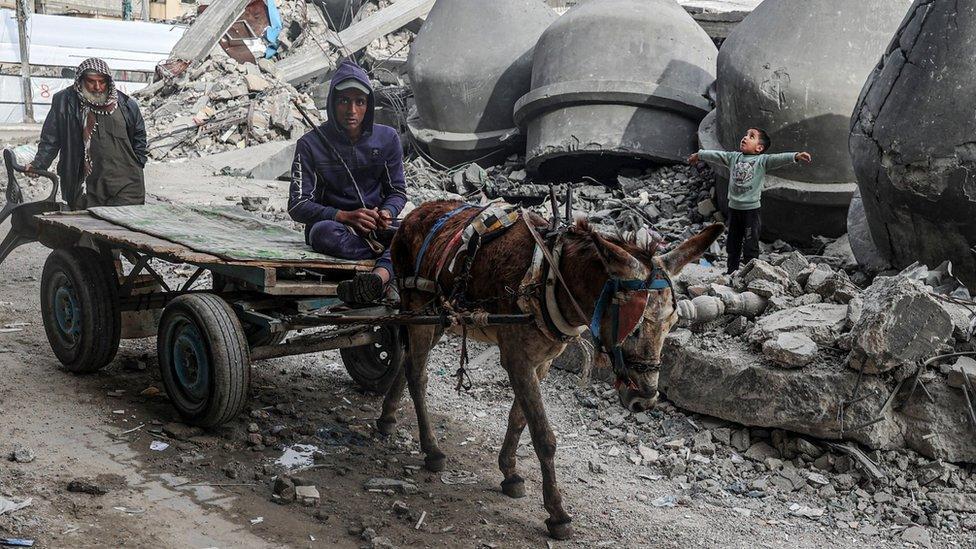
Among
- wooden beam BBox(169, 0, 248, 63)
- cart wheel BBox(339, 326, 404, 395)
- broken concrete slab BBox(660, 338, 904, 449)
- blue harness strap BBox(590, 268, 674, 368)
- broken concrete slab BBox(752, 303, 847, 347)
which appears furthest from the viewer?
wooden beam BBox(169, 0, 248, 63)

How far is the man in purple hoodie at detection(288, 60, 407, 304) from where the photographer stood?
16.7 ft

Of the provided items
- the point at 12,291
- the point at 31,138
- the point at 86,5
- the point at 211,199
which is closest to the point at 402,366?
the point at 12,291

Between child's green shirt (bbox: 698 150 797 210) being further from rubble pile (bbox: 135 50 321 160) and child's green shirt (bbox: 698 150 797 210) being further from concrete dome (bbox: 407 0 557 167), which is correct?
rubble pile (bbox: 135 50 321 160)

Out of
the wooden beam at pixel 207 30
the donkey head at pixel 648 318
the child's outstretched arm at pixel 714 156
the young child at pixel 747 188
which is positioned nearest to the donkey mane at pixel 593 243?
the donkey head at pixel 648 318

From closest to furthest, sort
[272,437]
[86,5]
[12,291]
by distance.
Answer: [272,437] < [12,291] < [86,5]

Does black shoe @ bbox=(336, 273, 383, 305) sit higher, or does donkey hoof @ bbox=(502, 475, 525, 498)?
black shoe @ bbox=(336, 273, 383, 305)

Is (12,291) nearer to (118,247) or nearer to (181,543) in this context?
(118,247)

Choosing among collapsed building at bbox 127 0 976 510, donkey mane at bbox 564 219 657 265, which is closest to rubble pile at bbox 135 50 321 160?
collapsed building at bbox 127 0 976 510

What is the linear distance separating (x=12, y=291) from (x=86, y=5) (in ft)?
62.9

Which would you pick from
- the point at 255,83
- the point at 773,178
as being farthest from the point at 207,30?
the point at 773,178

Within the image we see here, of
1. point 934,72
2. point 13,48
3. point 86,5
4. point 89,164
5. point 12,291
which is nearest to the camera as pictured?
point 934,72

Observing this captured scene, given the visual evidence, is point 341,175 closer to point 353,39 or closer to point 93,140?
point 93,140

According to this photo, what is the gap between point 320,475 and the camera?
4.74 m

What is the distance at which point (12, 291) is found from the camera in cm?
770
